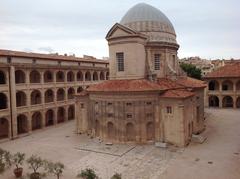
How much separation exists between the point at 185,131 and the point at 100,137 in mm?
11407

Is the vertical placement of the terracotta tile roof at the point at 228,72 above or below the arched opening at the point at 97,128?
above

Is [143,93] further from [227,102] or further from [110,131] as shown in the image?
[227,102]

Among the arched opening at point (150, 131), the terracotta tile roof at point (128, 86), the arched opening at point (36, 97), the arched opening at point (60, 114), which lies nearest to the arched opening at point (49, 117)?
the arched opening at point (60, 114)

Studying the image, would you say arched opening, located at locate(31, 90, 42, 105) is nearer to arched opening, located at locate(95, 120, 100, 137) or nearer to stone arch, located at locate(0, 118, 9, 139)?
stone arch, located at locate(0, 118, 9, 139)

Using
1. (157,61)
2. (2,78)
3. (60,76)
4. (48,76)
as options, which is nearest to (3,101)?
(2,78)

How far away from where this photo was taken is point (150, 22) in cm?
3784

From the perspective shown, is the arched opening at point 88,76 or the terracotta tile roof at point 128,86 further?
the arched opening at point 88,76

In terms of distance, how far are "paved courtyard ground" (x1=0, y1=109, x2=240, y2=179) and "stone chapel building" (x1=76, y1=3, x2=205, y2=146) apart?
2.00 meters

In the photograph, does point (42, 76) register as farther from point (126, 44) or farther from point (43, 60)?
point (126, 44)

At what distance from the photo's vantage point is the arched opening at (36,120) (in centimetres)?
4627

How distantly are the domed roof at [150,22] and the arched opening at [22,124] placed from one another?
23.8m

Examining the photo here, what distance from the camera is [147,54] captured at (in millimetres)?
36469

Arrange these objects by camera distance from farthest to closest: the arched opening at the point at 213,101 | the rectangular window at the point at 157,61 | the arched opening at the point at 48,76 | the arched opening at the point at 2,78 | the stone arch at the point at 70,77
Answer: the arched opening at the point at 213,101
the stone arch at the point at 70,77
the arched opening at the point at 48,76
the arched opening at the point at 2,78
the rectangular window at the point at 157,61

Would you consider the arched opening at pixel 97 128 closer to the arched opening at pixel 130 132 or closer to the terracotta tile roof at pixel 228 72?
the arched opening at pixel 130 132
